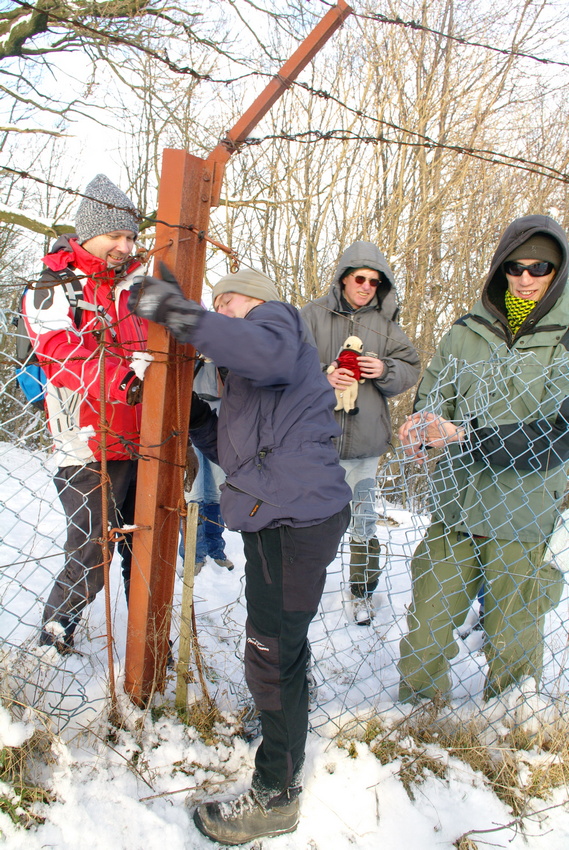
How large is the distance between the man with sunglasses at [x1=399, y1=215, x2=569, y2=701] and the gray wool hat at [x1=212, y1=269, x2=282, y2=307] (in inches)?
31.3

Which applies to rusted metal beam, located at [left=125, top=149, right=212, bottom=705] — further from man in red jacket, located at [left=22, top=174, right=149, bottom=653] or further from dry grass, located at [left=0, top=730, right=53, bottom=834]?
dry grass, located at [left=0, top=730, right=53, bottom=834]

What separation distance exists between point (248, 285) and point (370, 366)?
1.34 meters

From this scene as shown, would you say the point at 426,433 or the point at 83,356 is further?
the point at 426,433

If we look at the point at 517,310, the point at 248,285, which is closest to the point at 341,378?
the point at 517,310

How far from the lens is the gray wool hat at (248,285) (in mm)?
1771

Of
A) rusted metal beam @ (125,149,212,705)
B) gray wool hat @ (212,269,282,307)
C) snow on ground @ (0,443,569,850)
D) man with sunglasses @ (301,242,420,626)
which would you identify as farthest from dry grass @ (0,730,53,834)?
man with sunglasses @ (301,242,420,626)

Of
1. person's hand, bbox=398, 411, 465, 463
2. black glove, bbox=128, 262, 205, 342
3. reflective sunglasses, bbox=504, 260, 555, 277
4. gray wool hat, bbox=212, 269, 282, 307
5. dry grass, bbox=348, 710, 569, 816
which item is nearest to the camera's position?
black glove, bbox=128, 262, 205, 342

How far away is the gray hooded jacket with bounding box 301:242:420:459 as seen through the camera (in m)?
3.08

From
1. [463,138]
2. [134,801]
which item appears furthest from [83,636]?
[463,138]

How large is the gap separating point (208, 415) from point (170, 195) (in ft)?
2.74

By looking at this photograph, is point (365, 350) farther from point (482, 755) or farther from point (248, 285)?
point (482, 755)

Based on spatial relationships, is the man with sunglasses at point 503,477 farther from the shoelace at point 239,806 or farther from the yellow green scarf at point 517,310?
the shoelace at point 239,806

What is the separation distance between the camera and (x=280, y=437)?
169 centimetres

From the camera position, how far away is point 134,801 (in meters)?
1.70
